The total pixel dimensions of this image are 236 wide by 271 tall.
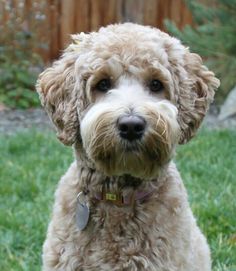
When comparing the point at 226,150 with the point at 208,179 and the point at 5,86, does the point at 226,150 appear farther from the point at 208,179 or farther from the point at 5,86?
the point at 5,86

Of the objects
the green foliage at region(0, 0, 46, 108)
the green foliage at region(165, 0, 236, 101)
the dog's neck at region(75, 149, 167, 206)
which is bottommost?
the green foliage at region(0, 0, 46, 108)

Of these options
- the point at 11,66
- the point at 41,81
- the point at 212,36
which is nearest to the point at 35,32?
the point at 11,66

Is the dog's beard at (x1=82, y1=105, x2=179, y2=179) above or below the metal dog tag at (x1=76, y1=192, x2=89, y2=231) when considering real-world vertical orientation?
above

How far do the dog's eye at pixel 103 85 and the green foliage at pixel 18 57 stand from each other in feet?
21.1

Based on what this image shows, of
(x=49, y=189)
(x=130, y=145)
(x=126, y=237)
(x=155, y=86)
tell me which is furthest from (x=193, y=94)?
(x=49, y=189)

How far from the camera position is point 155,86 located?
392 centimetres

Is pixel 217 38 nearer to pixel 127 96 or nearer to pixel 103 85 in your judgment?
pixel 103 85

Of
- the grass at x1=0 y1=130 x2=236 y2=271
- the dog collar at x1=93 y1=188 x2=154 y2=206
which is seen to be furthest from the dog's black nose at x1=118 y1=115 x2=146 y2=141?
the grass at x1=0 y1=130 x2=236 y2=271

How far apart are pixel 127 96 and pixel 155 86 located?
211mm

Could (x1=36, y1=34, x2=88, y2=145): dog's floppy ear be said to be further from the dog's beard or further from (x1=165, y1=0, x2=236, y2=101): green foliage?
(x1=165, y1=0, x2=236, y2=101): green foliage

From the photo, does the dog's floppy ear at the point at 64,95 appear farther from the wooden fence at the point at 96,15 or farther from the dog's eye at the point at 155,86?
the wooden fence at the point at 96,15

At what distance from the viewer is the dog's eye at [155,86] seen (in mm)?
3902

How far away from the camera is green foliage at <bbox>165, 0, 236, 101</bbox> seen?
32.9 ft

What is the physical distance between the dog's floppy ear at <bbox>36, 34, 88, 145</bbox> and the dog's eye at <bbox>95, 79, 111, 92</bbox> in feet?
0.37
